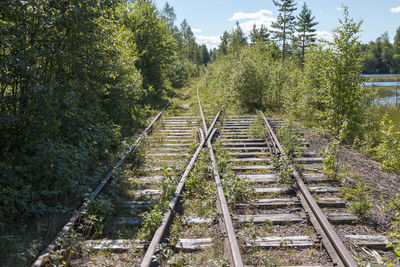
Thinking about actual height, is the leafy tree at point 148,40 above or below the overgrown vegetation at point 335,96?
above

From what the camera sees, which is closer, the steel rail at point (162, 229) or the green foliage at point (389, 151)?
the steel rail at point (162, 229)

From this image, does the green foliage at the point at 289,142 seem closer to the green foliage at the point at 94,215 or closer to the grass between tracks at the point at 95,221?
the grass between tracks at the point at 95,221

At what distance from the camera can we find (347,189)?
4.79m

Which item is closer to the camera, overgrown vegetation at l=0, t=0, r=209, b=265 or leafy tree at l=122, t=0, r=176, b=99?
overgrown vegetation at l=0, t=0, r=209, b=265

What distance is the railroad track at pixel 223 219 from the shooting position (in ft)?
10.2

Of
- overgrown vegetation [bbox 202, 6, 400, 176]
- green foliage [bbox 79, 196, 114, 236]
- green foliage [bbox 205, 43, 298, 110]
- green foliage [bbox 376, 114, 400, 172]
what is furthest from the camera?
green foliage [bbox 205, 43, 298, 110]

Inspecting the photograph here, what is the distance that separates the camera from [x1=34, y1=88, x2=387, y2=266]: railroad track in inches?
123

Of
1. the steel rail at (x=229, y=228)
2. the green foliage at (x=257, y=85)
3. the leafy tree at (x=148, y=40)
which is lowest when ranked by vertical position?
the steel rail at (x=229, y=228)

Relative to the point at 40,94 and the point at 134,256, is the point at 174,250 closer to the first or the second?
the point at 134,256

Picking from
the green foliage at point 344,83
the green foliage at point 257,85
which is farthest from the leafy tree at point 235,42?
the green foliage at point 344,83

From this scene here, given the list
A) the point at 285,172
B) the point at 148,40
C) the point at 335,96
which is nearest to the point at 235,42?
the point at 148,40

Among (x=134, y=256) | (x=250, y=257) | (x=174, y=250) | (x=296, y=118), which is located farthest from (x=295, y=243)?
(x=296, y=118)

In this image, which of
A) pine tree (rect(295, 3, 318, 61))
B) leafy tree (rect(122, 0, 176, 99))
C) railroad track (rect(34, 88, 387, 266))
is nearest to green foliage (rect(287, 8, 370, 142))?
railroad track (rect(34, 88, 387, 266))

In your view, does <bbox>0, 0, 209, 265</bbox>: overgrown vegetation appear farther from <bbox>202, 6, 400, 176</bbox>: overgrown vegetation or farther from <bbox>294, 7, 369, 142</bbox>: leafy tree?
<bbox>294, 7, 369, 142</bbox>: leafy tree
